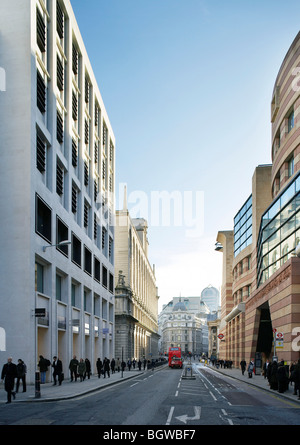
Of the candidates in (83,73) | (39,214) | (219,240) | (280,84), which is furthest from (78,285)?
(219,240)

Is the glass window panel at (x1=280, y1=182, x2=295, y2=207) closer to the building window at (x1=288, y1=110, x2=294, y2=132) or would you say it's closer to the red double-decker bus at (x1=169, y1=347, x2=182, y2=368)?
the building window at (x1=288, y1=110, x2=294, y2=132)

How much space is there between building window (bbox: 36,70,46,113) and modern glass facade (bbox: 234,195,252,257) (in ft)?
122

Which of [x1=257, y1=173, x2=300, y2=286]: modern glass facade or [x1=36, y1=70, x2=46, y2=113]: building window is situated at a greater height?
[x1=36, y1=70, x2=46, y2=113]: building window

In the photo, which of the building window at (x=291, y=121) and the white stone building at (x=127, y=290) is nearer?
the building window at (x=291, y=121)

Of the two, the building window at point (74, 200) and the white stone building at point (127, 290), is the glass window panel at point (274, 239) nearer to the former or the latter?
the building window at point (74, 200)

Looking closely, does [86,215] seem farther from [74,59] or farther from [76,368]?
[76,368]

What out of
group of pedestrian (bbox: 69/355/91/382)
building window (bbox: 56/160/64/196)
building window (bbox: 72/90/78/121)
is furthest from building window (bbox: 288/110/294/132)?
group of pedestrian (bbox: 69/355/91/382)

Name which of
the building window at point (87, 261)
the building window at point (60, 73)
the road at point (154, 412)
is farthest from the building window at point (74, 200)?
the road at point (154, 412)

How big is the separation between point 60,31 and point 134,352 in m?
67.1

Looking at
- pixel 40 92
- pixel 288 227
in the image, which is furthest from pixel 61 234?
pixel 288 227

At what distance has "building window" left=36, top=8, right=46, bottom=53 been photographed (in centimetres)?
3099

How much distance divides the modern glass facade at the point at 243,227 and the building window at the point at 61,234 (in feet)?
102

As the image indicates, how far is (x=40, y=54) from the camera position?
3186 centimetres

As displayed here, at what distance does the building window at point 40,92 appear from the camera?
30.8 m
